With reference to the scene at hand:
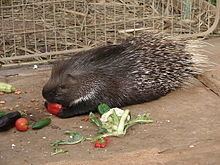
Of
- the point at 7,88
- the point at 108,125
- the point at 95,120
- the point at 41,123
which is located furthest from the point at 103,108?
the point at 7,88

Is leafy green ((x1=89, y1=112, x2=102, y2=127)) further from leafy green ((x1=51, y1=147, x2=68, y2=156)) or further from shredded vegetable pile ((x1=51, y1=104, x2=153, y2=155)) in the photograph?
leafy green ((x1=51, y1=147, x2=68, y2=156))

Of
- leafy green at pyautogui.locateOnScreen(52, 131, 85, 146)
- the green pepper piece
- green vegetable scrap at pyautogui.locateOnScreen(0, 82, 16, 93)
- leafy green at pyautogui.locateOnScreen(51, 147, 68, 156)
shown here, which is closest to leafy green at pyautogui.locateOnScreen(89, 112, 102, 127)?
leafy green at pyautogui.locateOnScreen(52, 131, 85, 146)

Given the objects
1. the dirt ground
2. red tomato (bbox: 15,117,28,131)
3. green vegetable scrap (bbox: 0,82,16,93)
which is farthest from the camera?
green vegetable scrap (bbox: 0,82,16,93)

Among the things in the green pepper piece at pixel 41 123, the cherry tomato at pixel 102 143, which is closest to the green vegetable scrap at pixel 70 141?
the cherry tomato at pixel 102 143

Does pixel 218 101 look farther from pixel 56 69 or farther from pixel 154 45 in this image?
pixel 56 69

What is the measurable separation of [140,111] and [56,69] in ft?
2.04

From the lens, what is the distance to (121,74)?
13.5ft

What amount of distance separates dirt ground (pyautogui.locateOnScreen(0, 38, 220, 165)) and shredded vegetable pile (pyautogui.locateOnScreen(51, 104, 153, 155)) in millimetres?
38

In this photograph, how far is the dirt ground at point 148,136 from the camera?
10.9 feet

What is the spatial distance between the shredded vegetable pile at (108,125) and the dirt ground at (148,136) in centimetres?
4

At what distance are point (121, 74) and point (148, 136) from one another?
2.11 feet

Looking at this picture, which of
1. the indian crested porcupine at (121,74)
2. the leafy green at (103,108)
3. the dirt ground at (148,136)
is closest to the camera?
the dirt ground at (148,136)

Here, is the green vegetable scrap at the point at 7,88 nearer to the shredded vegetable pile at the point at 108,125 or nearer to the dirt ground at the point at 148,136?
the dirt ground at the point at 148,136

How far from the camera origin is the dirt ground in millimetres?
3326
